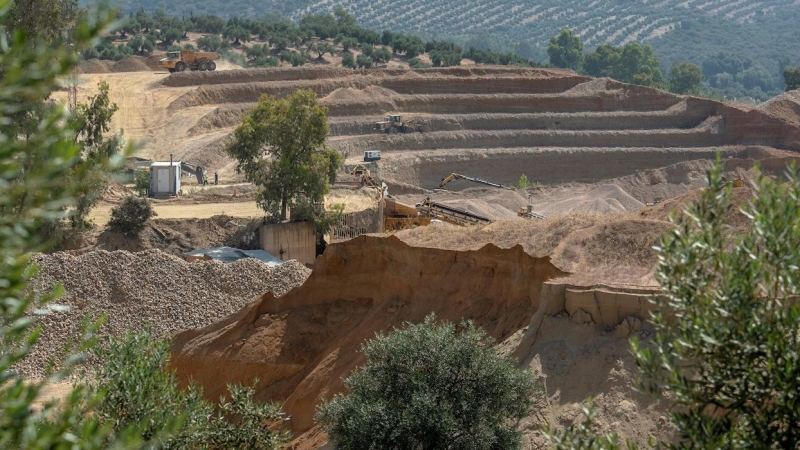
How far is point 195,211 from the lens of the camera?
2108 inches

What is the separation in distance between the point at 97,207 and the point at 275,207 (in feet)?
26.3

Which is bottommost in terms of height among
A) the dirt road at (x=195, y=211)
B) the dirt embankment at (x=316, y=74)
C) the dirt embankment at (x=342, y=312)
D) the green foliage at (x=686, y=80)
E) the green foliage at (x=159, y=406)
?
the green foliage at (x=686, y=80)

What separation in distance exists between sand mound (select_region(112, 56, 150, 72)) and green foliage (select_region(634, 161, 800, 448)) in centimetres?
7906

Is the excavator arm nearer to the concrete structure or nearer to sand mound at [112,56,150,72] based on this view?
the concrete structure

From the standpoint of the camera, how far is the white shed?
56.8 meters

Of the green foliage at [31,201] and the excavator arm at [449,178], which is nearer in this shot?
the green foliage at [31,201]

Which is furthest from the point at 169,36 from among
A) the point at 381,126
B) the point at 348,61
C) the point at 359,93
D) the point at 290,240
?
the point at 290,240

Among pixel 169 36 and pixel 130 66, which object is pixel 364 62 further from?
pixel 130 66

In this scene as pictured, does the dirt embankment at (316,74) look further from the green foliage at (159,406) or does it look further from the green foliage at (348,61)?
the green foliage at (159,406)

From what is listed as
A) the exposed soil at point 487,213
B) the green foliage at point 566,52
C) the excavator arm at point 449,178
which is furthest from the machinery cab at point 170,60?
the green foliage at point 566,52

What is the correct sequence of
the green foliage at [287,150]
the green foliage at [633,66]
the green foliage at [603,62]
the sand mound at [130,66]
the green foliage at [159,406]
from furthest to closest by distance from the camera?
the green foliage at [603,62] < the green foliage at [633,66] < the sand mound at [130,66] < the green foliage at [287,150] < the green foliage at [159,406]

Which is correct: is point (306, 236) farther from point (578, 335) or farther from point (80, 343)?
point (80, 343)

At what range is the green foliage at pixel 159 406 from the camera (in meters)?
14.9

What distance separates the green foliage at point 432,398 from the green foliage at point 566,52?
414ft
